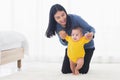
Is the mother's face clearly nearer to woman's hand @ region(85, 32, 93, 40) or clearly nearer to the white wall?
woman's hand @ region(85, 32, 93, 40)

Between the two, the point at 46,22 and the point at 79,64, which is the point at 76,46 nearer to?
the point at 79,64

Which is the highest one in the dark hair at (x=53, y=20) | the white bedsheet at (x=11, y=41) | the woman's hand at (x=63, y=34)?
the dark hair at (x=53, y=20)

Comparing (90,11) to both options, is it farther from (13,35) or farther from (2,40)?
(2,40)

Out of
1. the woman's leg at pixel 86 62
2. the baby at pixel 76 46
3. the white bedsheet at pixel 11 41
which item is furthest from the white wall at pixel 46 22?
the baby at pixel 76 46

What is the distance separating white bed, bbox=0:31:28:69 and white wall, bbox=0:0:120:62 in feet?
3.05

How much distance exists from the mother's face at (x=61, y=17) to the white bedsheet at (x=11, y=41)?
0.50 metres

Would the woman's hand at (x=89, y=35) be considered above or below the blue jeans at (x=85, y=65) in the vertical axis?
above

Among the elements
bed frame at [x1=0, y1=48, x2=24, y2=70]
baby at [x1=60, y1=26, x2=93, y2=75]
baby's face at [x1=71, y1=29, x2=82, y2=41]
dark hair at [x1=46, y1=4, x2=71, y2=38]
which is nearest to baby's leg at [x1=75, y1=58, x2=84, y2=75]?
baby at [x1=60, y1=26, x2=93, y2=75]

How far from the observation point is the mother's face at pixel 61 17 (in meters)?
2.62

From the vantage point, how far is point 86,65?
268 centimetres

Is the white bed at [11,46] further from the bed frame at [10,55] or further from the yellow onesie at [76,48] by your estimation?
the yellow onesie at [76,48]

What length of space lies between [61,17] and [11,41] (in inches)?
22.0

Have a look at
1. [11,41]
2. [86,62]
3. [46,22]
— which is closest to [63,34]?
[86,62]

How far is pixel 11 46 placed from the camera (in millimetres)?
2820
